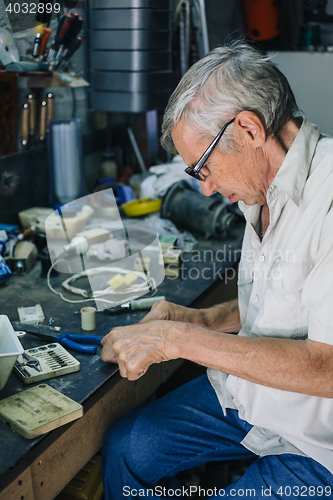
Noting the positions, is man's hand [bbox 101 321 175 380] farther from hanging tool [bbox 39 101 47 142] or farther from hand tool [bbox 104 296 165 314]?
hanging tool [bbox 39 101 47 142]

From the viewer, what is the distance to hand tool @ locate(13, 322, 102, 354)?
1.18 metres

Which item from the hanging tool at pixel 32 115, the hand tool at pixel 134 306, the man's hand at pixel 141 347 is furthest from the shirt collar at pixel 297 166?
the hanging tool at pixel 32 115

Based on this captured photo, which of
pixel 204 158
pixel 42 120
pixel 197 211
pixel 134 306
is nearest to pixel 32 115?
pixel 42 120

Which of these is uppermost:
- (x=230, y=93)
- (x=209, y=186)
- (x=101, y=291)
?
(x=230, y=93)

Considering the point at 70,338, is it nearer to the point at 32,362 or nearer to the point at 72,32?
the point at 32,362

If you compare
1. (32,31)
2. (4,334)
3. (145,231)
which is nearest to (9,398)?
(4,334)

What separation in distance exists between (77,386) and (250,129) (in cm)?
72

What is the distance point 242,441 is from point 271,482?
0.14 meters

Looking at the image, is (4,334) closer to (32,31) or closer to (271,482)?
(271,482)

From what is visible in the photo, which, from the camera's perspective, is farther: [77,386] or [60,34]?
[60,34]

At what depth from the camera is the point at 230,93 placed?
3.25 feet

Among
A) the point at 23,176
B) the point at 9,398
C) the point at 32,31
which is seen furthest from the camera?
the point at 23,176

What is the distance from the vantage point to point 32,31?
1.79 m

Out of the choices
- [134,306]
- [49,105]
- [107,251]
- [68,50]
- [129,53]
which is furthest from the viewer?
[129,53]
